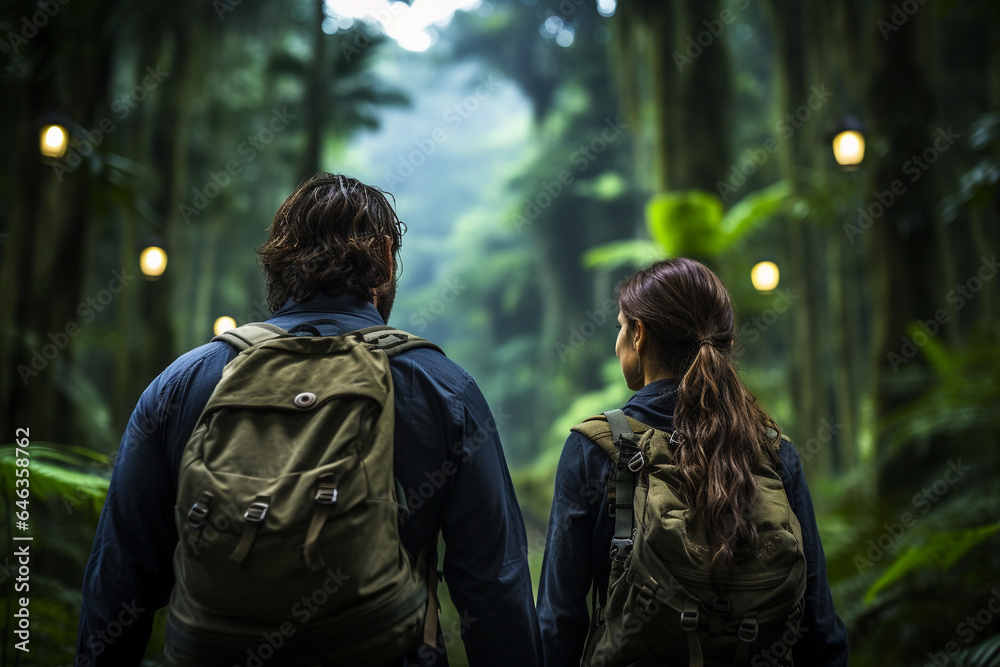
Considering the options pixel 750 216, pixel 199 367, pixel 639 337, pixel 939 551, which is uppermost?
pixel 750 216

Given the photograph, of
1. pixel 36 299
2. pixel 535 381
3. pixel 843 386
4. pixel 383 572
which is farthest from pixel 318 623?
pixel 535 381

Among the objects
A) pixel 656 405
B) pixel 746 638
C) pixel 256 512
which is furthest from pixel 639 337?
pixel 256 512

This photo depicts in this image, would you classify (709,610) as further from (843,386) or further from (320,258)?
(843,386)

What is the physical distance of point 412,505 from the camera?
1.77 meters

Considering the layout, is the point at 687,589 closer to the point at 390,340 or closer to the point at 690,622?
the point at 690,622

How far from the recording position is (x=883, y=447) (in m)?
5.90

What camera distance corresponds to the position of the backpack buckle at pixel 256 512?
147cm

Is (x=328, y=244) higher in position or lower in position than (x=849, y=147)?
lower

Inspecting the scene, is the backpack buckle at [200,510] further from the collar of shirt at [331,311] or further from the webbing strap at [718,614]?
the webbing strap at [718,614]

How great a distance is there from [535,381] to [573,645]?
24.2 m

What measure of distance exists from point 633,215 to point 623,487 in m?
21.5

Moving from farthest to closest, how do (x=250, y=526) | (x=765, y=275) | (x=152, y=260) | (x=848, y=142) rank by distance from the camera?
1. (x=765, y=275)
2. (x=152, y=260)
3. (x=848, y=142)
4. (x=250, y=526)

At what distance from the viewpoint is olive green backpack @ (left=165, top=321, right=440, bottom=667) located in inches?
58.2

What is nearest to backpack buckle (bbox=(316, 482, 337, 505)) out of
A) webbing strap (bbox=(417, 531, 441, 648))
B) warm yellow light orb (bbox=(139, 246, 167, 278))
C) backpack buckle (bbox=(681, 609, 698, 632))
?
webbing strap (bbox=(417, 531, 441, 648))
